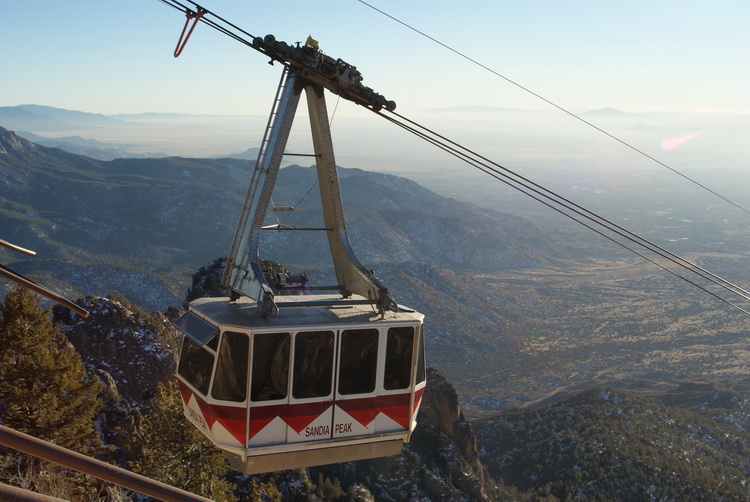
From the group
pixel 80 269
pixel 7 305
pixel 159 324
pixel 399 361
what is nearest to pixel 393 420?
pixel 399 361

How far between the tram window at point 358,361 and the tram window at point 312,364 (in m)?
0.28

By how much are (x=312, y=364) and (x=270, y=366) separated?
0.79 metres

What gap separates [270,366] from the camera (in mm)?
11836

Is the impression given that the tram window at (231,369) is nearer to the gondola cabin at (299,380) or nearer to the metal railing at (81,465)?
the gondola cabin at (299,380)

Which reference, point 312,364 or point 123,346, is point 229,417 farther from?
point 123,346

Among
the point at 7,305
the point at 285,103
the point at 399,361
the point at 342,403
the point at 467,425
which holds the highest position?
the point at 285,103

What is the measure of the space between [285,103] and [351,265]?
4.16m

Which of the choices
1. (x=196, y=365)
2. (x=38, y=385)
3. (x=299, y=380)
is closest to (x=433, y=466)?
(x=38, y=385)

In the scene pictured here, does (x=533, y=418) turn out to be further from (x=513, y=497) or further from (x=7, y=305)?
(x=7, y=305)

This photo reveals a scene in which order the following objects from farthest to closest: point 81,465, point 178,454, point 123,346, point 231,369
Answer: point 123,346, point 178,454, point 231,369, point 81,465

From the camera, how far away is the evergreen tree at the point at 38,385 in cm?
2088

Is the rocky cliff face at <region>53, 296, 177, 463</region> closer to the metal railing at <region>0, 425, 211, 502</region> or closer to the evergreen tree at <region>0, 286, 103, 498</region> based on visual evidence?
the evergreen tree at <region>0, 286, 103, 498</region>

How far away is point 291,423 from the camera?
1220 centimetres

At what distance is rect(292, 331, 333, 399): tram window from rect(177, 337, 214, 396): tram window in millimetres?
1611
